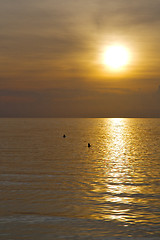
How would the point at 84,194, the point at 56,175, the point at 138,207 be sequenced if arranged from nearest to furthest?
the point at 138,207
the point at 84,194
the point at 56,175

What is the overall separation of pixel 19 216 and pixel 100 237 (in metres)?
5.90

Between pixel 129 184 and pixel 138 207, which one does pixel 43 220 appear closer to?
pixel 138 207

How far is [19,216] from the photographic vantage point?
19.9 metres

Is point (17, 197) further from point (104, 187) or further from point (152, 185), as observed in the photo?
point (152, 185)

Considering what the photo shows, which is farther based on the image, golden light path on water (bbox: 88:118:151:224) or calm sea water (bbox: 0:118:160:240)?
golden light path on water (bbox: 88:118:151:224)

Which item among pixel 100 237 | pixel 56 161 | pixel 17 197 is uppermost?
pixel 56 161

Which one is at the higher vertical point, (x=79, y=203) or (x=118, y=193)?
(x=118, y=193)

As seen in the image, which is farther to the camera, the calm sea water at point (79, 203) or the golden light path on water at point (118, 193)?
the golden light path on water at point (118, 193)

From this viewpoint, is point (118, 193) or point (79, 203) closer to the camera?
point (79, 203)

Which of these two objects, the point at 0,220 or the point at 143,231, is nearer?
the point at 143,231

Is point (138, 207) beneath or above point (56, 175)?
beneath

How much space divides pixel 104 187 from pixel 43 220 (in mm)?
10118

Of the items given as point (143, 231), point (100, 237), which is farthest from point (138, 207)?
point (100, 237)

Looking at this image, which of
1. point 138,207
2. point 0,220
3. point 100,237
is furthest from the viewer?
point 138,207
